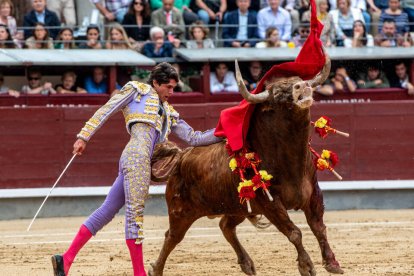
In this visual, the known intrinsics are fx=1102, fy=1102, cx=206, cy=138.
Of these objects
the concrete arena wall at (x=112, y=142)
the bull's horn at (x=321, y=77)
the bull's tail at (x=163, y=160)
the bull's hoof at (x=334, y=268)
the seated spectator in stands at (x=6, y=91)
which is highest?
the bull's horn at (x=321, y=77)

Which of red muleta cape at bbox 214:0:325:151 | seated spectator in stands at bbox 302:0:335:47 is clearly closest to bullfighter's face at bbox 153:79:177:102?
red muleta cape at bbox 214:0:325:151

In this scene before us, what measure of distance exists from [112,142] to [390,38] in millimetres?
3652

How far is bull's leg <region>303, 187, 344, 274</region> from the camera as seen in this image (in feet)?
21.6

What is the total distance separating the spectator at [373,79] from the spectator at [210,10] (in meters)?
1.78

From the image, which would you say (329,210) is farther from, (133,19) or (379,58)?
(133,19)

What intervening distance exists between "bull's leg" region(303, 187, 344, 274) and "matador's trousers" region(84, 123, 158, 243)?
3.27ft

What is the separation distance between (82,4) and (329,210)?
3531mm

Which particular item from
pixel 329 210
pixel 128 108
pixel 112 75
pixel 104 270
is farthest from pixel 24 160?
pixel 128 108

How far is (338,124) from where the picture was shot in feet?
38.9

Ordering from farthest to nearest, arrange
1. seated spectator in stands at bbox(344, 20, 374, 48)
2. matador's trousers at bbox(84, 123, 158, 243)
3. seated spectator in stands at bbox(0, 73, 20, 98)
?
1. seated spectator in stands at bbox(344, 20, 374, 48)
2. seated spectator in stands at bbox(0, 73, 20, 98)
3. matador's trousers at bbox(84, 123, 158, 243)

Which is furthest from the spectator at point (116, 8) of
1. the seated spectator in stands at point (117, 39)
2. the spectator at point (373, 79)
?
the spectator at point (373, 79)

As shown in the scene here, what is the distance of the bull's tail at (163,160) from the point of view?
684 cm

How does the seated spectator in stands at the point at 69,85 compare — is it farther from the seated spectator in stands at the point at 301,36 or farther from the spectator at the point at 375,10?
the spectator at the point at 375,10

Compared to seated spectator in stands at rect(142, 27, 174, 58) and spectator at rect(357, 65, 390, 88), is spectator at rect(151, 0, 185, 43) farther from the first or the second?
spectator at rect(357, 65, 390, 88)
